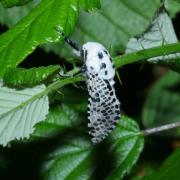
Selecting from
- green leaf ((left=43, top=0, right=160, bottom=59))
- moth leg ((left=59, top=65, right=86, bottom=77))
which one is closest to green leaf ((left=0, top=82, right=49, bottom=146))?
moth leg ((left=59, top=65, right=86, bottom=77))

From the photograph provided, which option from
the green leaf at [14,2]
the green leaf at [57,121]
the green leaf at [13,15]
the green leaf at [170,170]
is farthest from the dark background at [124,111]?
the green leaf at [14,2]

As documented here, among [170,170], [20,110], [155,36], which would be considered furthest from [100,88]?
[155,36]

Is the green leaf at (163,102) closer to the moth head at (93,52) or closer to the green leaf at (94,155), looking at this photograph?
→ the green leaf at (94,155)

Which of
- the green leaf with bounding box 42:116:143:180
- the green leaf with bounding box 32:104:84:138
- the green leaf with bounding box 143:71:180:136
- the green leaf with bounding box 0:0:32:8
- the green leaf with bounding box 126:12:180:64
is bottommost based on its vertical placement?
the green leaf with bounding box 143:71:180:136

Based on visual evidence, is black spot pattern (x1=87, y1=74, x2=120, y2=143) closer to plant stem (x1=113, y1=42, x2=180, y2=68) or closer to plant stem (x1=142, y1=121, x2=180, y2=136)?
plant stem (x1=113, y1=42, x2=180, y2=68)

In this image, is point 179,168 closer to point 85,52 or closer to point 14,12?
point 85,52

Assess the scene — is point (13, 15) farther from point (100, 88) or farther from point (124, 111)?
point (100, 88)
